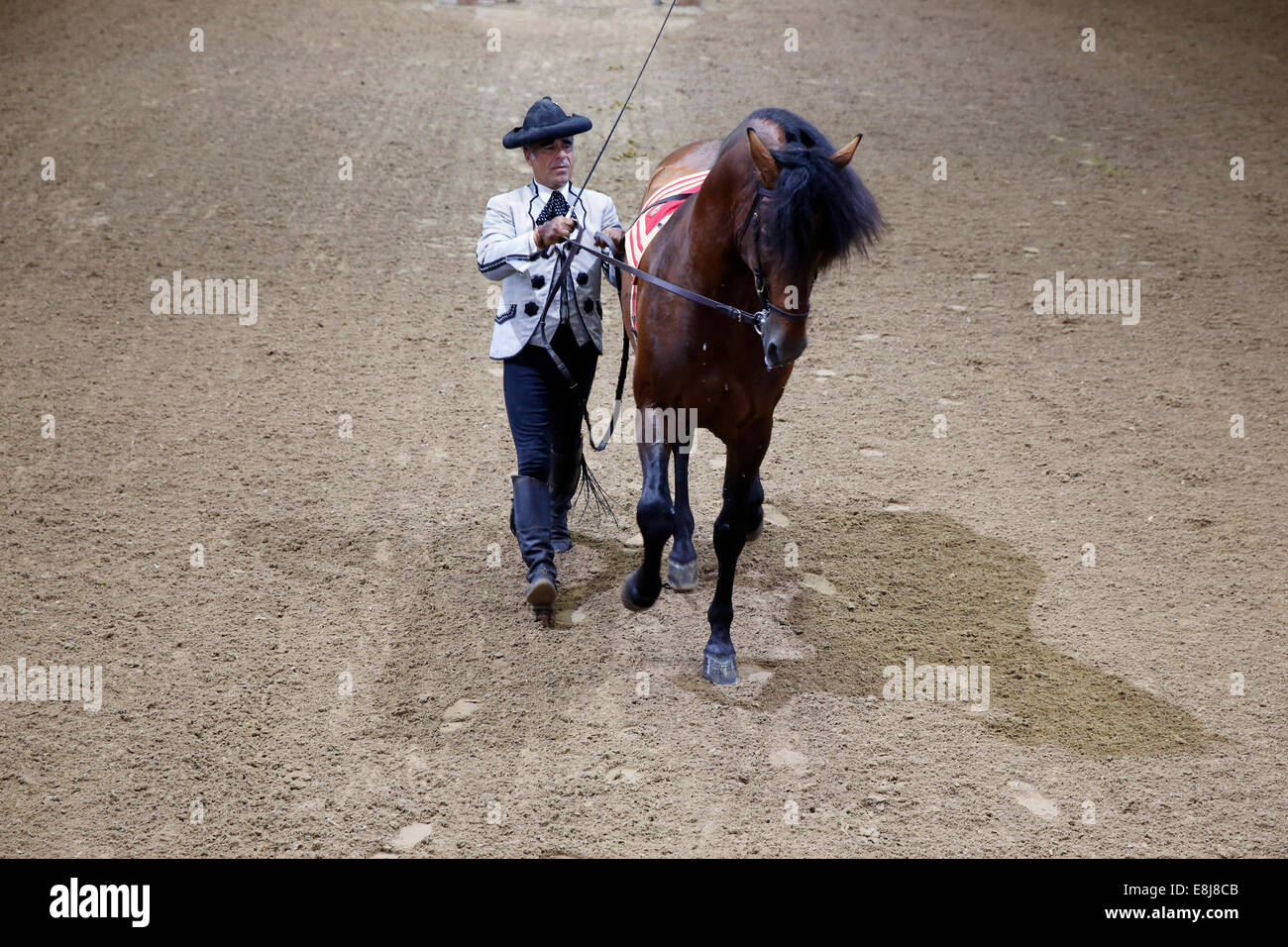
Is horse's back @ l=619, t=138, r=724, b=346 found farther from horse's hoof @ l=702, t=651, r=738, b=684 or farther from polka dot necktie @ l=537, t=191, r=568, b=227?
horse's hoof @ l=702, t=651, r=738, b=684

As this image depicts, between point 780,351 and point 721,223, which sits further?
point 721,223

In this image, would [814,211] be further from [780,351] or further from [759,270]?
[780,351]

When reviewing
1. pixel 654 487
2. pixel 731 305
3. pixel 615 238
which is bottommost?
pixel 654 487

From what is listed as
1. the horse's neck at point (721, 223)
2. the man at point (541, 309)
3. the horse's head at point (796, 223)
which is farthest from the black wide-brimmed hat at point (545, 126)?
the horse's head at point (796, 223)

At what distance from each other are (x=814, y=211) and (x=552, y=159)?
1.32m

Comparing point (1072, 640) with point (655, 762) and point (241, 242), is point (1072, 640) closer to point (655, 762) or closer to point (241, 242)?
point (655, 762)

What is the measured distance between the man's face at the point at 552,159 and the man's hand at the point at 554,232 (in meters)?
0.38

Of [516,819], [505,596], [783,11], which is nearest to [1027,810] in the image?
[516,819]

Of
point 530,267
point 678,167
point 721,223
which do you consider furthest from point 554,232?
point 678,167

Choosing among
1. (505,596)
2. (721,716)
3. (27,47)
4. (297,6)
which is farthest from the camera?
(297,6)

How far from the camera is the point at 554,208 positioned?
425 cm

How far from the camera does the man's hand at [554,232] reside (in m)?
3.81

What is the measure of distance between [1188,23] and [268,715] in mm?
12824

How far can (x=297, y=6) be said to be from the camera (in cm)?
1227
